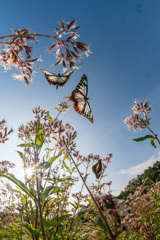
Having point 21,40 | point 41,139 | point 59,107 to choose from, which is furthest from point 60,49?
point 41,139

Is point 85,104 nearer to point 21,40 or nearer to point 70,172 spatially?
point 70,172

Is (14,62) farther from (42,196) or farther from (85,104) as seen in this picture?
(85,104)

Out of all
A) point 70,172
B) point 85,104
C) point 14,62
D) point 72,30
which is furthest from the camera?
point 85,104

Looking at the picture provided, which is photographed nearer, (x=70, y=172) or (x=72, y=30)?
(x=72, y=30)

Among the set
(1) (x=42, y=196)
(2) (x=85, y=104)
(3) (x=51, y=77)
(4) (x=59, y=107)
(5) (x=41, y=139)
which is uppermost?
(3) (x=51, y=77)

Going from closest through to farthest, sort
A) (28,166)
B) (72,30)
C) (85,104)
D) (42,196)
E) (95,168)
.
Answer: (42,196), (28,166), (72,30), (95,168), (85,104)

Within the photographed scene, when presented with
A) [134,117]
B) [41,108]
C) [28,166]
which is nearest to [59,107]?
[41,108]

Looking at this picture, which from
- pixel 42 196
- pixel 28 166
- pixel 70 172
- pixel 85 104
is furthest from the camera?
pixel 85 104

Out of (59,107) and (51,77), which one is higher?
(51,77)

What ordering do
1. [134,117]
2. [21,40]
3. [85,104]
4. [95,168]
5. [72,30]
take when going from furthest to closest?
[85,104], [134,117], [95,168], [72,30], [21,40]
